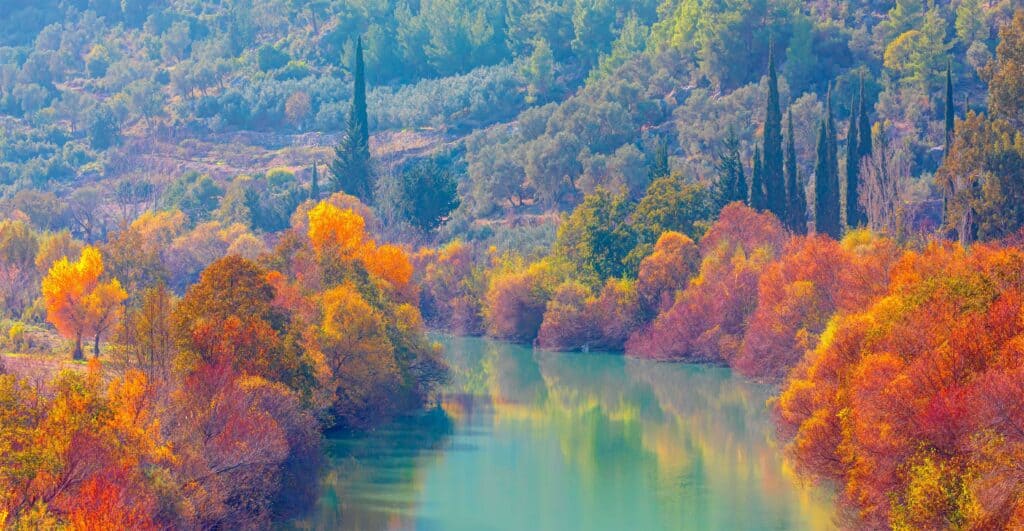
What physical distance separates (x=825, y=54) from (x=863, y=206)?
37.9 meters

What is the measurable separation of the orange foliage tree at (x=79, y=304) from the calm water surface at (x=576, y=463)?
13.6 metres

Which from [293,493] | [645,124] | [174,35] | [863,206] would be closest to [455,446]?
[293,493]

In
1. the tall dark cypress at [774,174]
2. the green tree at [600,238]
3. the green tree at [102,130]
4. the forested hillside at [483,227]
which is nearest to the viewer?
the forested hillside at [483,227]

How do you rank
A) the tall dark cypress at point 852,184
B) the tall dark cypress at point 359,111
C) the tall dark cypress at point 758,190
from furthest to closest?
the tall dark cypress at point 359,111 < the tall dark cypress at point 758,190 < the tall dark cypress at point 852,184

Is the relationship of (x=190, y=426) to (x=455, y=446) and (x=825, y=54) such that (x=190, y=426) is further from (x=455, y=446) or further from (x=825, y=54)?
(x=825, y=54)

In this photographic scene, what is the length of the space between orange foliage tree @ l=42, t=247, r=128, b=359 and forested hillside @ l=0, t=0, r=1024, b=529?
0.69ft

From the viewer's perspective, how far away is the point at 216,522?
106 feet

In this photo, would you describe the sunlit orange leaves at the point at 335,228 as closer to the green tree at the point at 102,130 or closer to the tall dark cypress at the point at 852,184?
the tall dark cypress at the point at 852,184

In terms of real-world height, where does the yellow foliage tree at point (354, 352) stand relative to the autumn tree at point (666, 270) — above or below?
below

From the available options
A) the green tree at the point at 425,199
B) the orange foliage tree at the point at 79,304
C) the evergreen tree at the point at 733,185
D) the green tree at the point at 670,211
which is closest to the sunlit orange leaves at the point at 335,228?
the orange foliage tree at the point at 79,304

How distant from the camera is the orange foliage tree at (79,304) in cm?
5658

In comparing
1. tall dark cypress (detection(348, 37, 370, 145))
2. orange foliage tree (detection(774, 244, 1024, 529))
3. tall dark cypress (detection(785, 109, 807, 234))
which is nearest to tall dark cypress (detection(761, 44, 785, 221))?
tall dark cypress (detection(785, 109, 807, 234))

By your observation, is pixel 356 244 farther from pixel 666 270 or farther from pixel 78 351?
pixel 666 270

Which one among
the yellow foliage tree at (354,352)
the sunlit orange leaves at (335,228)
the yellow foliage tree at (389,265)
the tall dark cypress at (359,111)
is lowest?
the yellow foliage tree at (354,352)
